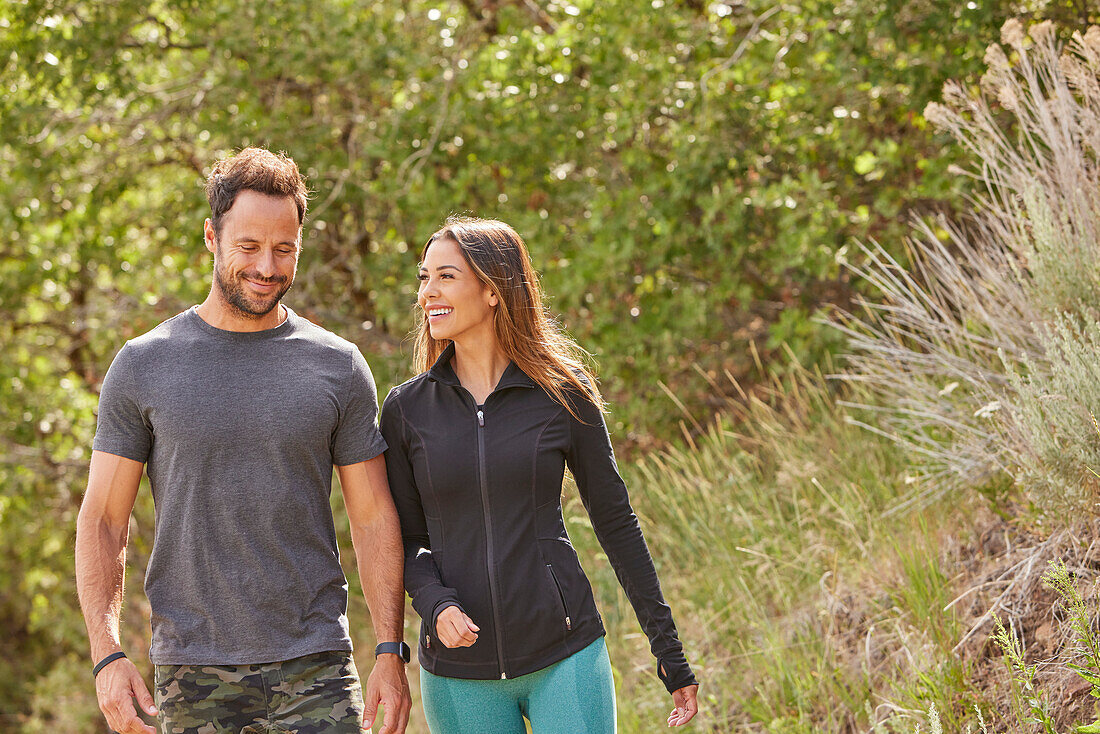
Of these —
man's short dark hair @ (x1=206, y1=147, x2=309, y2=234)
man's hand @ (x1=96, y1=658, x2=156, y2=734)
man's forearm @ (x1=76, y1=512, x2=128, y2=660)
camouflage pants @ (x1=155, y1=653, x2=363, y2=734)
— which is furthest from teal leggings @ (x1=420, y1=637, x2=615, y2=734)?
man's short dark hair @ (x1=206, y1=147, x2=309, y2=234)

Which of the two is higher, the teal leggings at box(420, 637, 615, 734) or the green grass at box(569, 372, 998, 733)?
the teal leggings at box(420, 637, 615, 734)

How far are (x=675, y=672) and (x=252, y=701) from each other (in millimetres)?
1146

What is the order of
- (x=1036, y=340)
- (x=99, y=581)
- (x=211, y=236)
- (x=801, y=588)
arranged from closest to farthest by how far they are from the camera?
(x=99, y=581) < (x=211, y=236) < (x=1036, y=340) < (x=801, y=588)

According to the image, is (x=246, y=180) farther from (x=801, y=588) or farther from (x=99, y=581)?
(x=801, y=588)

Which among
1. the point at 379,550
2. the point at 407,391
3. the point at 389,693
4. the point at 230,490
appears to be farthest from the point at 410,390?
Answer: the point at 389,693

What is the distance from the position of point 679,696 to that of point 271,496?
125cm

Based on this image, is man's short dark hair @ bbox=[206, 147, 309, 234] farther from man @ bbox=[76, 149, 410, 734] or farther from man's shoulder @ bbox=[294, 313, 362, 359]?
man's shoulder @ bbox=[294, 313, 362, 359]

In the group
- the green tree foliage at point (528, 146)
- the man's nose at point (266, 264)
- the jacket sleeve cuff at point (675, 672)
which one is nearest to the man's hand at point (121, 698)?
the man's nose at point (266, 264)

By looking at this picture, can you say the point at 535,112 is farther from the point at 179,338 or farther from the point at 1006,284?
the point at 179,338

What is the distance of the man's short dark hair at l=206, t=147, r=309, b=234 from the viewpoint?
112 inches

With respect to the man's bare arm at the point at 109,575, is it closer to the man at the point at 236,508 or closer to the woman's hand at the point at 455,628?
the man at the point at 236,508

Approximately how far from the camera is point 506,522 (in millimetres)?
2822

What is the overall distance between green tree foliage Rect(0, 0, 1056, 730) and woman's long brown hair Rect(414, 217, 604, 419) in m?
3.52

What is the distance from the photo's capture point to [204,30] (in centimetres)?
802
